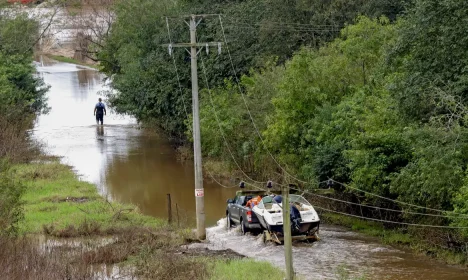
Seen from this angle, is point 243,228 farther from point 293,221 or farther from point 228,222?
point 293,221

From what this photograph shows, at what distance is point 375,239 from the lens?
2539 cm

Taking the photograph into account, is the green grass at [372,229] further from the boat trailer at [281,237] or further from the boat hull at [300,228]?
the boat hull at [300,228]

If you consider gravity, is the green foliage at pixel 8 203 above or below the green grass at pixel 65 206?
above

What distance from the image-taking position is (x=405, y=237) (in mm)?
24594

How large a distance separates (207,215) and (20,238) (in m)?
9.90

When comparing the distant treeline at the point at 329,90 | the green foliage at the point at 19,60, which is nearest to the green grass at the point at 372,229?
the distant treeline at the point at 329,90

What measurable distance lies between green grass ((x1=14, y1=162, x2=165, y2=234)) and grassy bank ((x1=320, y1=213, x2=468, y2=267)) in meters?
6.43

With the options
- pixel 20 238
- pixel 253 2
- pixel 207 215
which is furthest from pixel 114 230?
pixel 253 2

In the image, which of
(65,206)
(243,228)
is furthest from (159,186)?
(243,228)

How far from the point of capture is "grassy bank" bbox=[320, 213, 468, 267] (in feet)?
72.7

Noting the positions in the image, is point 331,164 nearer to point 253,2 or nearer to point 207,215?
point 207,215

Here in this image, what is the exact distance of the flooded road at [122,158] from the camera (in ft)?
112

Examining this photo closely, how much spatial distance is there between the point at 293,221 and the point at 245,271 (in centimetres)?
449

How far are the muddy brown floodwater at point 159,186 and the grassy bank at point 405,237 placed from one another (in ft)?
1.25
